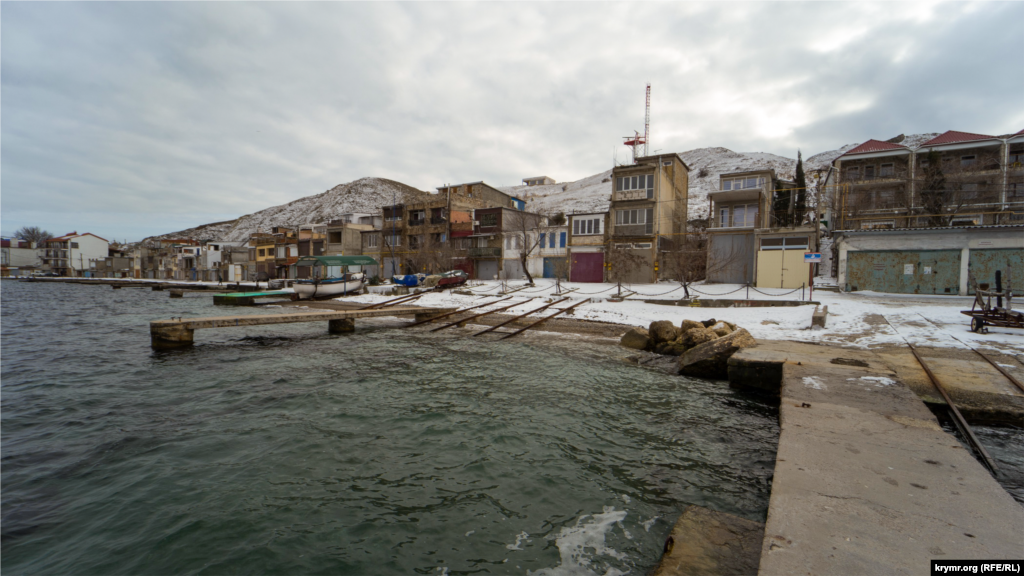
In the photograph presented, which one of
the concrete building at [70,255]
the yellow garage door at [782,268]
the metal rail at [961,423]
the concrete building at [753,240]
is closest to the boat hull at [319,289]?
the concrete building at [753,240]

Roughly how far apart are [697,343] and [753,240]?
24.7 m

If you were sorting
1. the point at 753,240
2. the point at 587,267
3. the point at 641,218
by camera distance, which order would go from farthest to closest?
1. the point at 587,267
2. the point at 641,218
3. the point at 753,240

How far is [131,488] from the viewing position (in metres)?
5.46

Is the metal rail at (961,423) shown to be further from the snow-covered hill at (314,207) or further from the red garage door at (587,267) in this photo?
the snow-covered hill at (314,207)

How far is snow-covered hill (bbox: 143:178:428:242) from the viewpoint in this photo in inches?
6452

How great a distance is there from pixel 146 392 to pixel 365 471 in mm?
7292

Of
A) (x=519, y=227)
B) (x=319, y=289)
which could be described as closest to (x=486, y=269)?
(x=519, y=227)

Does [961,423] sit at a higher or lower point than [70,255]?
lower

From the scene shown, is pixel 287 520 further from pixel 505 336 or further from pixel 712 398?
pixel 505 336

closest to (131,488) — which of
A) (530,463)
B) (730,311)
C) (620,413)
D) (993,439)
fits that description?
(530,463)

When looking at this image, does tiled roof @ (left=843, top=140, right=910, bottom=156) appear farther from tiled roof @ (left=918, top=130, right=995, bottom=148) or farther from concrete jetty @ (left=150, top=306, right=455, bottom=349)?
concrete jetty @ (left=150, top=306, right=455, bottom=349)

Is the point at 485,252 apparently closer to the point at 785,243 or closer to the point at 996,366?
the point at 785,243

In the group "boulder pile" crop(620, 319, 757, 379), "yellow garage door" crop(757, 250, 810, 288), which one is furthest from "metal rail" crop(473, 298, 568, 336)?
"yellow garage door" crop(757, 250, 810, 288)

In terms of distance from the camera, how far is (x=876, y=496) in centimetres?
376
